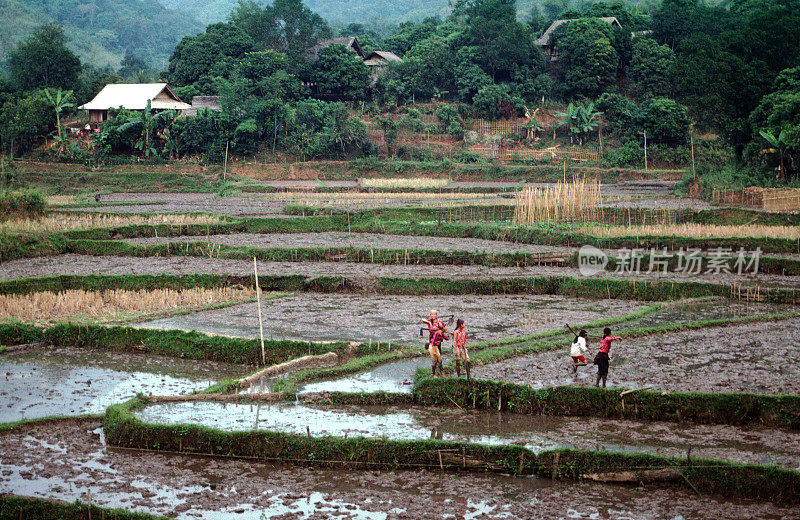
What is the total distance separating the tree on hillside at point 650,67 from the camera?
151 ft

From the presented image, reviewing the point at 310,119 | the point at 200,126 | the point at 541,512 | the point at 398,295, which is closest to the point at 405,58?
the point at 310,119

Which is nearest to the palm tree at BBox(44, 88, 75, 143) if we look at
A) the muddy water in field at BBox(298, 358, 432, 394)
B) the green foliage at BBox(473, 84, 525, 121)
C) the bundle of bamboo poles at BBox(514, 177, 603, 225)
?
the green foliage at BBox(473, 84, 525, 121)

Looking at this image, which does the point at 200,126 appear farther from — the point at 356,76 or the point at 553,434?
the point at 553,434

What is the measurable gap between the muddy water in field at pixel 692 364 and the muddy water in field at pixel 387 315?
5.88 ft

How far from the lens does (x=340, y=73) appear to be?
45688 mm

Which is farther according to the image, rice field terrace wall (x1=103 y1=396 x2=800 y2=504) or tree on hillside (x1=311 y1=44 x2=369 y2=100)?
tree on hillside (x1=311 y1=44 x2=369 y2=100)

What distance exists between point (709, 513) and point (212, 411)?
6169 mm

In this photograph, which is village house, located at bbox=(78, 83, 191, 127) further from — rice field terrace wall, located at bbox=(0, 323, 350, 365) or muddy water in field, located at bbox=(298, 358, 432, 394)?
muddy water in field, located at bbox=(298, 358, 432, 394)

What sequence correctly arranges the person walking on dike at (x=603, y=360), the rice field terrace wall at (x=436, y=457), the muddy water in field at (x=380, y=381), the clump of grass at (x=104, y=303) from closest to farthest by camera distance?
the rice field terrace wall at (x=436, y=457) < the person walking on dike at (x=603, y=360) < the muddy water in field at (x=380, y=381) < the clump of grass at (x=104, y=303)

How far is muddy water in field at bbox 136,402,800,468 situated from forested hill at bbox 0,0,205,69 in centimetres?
6729

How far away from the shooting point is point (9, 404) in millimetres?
10805

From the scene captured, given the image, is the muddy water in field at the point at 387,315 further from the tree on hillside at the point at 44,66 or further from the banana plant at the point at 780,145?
the tree on hillside at the point at 44,66

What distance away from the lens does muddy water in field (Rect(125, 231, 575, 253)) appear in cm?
2192

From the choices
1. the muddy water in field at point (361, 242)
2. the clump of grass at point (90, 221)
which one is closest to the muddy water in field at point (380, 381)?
the muddy water in field at point (361, 242)
